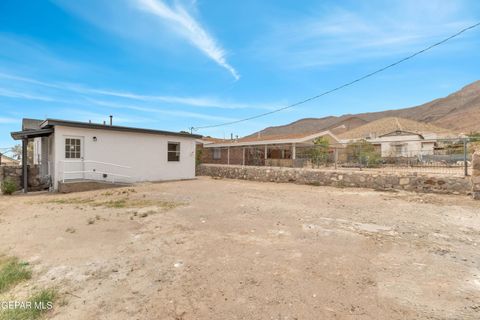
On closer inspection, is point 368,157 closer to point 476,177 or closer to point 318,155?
point 318,155

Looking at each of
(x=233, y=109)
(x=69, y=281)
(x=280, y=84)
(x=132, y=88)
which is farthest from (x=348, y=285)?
(x=233, y=109)

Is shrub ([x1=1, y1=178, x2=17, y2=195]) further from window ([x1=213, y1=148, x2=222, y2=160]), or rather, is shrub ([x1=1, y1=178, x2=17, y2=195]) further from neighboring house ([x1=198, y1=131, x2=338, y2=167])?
window ([x1=213, y1=148, x2=222, y2=160])

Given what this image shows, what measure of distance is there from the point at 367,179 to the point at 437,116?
8378cm

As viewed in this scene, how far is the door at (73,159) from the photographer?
470 inches

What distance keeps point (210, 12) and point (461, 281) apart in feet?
49.5

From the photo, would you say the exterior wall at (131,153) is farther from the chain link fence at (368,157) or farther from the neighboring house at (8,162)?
the neighboring house at (8,162)

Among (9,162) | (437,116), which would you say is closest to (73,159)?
(9,162)

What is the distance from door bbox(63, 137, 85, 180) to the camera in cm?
1193

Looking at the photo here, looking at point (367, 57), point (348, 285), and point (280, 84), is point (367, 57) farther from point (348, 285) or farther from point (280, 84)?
point (348, 285)

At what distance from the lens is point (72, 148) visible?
40.0 feet

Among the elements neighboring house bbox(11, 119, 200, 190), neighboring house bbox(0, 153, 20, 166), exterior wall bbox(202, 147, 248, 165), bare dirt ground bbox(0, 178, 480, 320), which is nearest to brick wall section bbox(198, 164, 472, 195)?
bare dirt ground bbox(0, 178, 480, 320)

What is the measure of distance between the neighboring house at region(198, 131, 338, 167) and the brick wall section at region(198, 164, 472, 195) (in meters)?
3.15

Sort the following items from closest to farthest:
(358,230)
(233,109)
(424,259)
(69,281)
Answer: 1. (69,281)
2. (424,259)
3. (358,230)
4. (233,109)

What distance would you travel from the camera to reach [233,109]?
35062 millimetres
